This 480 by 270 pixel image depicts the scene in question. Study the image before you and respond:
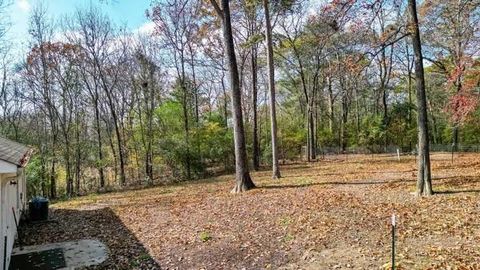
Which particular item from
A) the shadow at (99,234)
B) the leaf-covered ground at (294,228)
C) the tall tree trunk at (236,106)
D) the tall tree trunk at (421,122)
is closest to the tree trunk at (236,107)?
the tall tree trunk at (236,106)

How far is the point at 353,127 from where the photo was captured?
122ft

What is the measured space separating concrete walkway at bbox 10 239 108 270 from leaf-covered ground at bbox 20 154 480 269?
323mm

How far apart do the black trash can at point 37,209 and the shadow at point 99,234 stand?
0.36 m

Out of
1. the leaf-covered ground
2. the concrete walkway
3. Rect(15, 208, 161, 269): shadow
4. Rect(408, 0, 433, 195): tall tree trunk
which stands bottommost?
the concrete walkway

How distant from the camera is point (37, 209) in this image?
37.7 feet

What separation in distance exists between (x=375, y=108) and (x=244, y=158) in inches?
1194

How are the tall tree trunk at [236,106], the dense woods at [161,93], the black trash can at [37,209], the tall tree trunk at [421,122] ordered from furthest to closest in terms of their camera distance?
1. the dense woods at [161,93]
2. the tall tree trunk at [236,106]
3. the black trash can at [37,209]
4. the tall tree trunk at [421,122]

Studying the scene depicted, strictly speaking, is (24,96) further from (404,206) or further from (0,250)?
(404,206)

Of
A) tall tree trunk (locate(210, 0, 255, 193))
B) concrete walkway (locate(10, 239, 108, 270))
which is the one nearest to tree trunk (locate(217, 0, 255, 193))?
tall tree trunk (locate(210, 0, 255, 193))

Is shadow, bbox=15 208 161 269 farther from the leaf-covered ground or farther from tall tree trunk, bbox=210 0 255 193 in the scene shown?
tall tree trunk, bbox=210 0 255 193

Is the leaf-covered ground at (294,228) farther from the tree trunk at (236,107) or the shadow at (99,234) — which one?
the tree trunk at (236,107)

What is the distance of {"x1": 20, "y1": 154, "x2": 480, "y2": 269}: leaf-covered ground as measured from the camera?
6148 millimetres

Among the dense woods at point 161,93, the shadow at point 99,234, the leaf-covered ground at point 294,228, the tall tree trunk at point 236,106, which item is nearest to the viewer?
the leaf-covered ground at point 294,228

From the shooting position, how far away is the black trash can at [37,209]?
37.5 feet
